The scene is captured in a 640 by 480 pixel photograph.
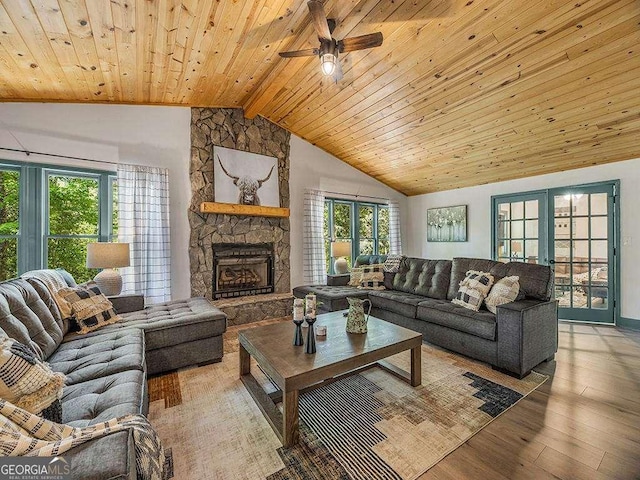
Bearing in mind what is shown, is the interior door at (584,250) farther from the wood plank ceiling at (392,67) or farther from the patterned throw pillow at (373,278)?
the patterned throw pillow at (373,278)

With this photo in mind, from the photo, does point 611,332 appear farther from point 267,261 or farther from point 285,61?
point 285,61

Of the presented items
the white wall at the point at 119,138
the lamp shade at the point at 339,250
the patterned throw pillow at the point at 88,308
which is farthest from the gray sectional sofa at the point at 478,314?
the patterned throw pillow at the point at 88,308

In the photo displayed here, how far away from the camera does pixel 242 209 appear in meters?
4.24

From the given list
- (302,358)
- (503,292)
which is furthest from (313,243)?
(302,358)

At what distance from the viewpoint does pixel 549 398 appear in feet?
6.81

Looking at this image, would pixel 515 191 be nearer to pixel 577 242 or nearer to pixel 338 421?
pixel 577 242

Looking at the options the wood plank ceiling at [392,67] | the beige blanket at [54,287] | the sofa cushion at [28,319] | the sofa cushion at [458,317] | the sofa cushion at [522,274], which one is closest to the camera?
the sofa cushion at [28,319]

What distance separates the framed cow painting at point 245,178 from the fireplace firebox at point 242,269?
0.71 m

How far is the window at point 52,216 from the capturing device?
121 inches

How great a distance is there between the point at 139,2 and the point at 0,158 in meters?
2.41

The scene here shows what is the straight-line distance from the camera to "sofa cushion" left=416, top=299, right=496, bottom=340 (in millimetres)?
2549

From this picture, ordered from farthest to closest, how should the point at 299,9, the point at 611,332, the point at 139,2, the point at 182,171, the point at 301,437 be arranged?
the point at 182,171
the point at 611,332
the point at 299,9
the point at 139,2
the point at 301,437

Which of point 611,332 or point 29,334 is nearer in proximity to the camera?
point 29,334

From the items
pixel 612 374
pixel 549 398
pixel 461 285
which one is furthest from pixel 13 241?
pixel 612 374
